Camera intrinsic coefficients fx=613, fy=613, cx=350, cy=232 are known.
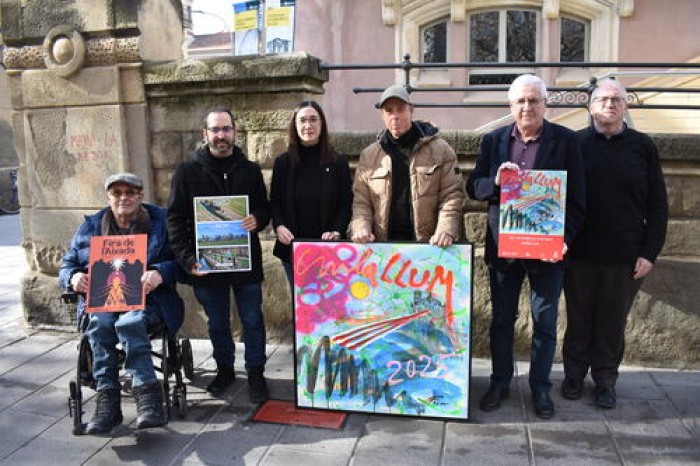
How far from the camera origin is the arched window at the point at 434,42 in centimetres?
1152

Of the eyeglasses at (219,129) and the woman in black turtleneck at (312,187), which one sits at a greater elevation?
the eyeglasses at (219,129)

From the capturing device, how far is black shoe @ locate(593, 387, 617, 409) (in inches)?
148

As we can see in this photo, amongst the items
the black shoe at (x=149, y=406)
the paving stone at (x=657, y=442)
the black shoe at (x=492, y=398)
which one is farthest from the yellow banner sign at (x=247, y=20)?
the paving stone at (x=657, y=442)

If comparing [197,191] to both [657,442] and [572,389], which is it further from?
[657,442]

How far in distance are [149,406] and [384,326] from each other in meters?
1.38

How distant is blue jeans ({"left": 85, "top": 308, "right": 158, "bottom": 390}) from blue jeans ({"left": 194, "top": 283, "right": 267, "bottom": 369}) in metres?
0.47

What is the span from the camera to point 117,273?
11.7 ft

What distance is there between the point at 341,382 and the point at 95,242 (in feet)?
5.44

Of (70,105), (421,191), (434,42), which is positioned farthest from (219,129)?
(434,42)

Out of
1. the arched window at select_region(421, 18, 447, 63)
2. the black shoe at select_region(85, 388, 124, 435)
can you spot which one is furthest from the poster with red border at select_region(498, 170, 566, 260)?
the arched window at select_region(421, 18, 447, 63)

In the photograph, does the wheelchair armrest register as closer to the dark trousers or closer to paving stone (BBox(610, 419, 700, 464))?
the dark trousers

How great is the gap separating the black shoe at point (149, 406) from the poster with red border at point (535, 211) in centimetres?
214

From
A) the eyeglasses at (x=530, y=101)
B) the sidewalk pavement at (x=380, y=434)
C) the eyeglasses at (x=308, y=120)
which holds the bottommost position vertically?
the sidewalk pavement at (x=380, y=434)

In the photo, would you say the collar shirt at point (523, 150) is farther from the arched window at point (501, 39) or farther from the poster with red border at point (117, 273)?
the arched window at point (501, 39)
